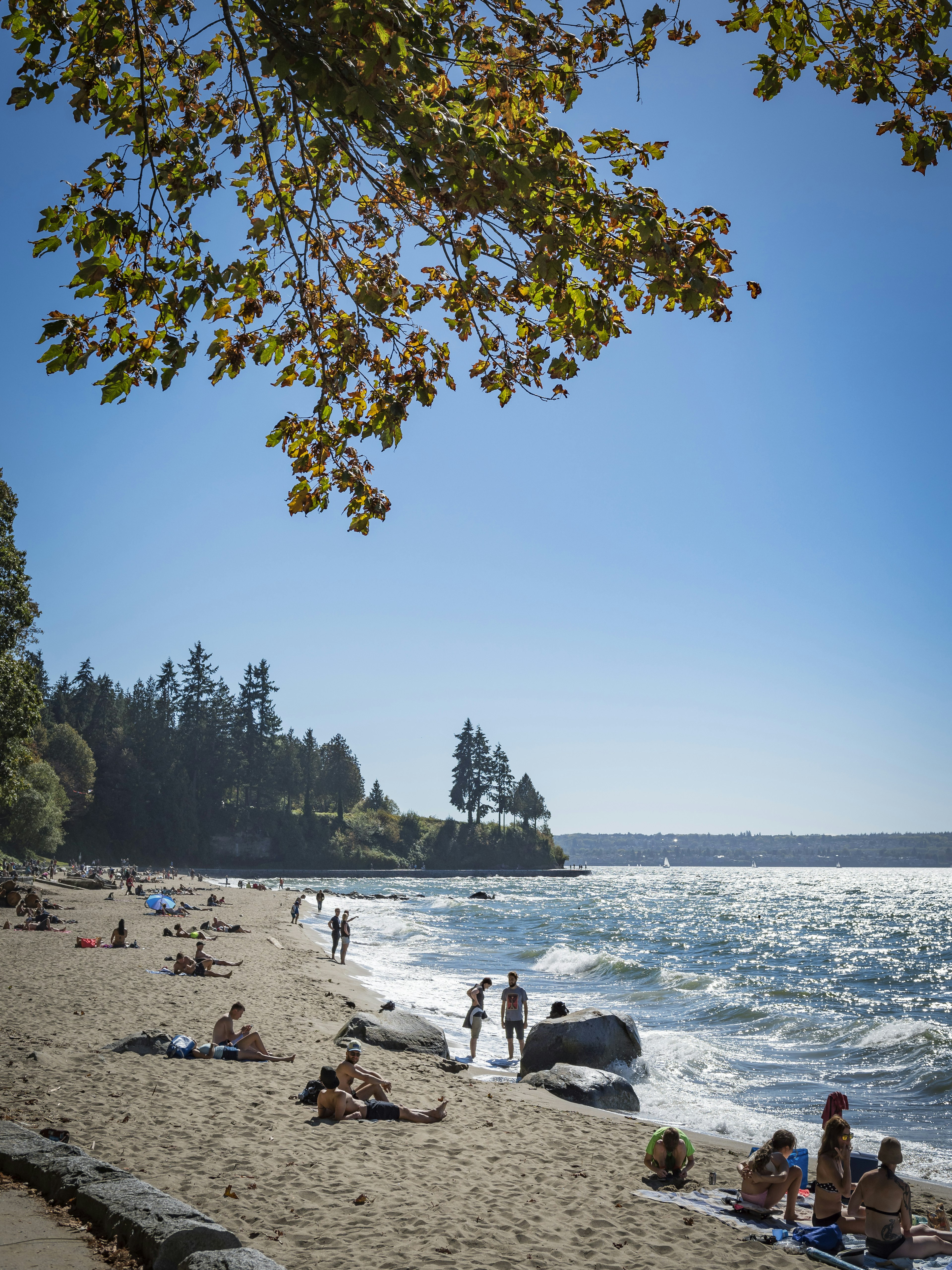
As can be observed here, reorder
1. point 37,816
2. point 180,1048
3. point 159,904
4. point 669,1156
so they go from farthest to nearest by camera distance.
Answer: point 37,816, point 159,904, point 180,1048, point 669,1156

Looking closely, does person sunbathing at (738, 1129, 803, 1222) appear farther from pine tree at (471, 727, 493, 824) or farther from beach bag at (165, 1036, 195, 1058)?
pine tree at (471, 727, 493, 824)

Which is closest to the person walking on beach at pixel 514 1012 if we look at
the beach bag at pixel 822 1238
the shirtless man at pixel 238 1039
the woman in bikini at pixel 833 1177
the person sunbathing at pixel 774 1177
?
the shirtless man at pixel 238 1039

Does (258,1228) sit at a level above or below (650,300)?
below

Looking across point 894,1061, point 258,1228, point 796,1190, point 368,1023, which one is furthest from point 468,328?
point 894,1061

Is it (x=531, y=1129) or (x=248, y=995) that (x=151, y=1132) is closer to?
(x=531, y=1129)

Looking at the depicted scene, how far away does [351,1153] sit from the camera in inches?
318

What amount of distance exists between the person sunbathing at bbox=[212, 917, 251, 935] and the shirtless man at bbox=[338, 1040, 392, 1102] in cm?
2554

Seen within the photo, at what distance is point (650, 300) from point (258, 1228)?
6.84m

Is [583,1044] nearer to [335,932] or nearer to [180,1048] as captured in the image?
[180,1048]

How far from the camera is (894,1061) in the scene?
18031 millimetres

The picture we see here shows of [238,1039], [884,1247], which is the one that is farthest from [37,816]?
[884,1247]

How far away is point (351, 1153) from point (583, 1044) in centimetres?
798

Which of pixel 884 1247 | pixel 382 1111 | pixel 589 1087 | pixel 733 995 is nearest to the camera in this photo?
pixel 884 1247

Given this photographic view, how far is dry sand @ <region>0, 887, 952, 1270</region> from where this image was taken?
6.17 metres
